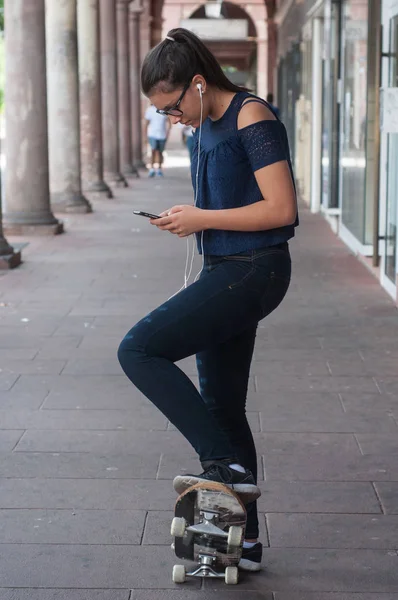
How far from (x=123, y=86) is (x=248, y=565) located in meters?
23.8

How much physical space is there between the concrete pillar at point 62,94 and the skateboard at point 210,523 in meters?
13.2

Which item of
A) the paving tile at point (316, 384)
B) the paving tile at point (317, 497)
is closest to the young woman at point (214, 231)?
the paving tile at point (317, 497)

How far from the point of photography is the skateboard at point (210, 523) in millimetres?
3449

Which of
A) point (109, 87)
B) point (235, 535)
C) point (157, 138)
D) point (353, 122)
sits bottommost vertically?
point (235, 535)

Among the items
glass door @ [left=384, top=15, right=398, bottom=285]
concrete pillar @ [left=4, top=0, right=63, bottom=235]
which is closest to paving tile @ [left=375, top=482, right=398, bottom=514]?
glass door @ [left=384, top=15, right=398, bottom=285]

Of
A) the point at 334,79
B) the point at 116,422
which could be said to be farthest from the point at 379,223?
the point at 116,422

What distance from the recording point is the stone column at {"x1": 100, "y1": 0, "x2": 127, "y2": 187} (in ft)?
75.8

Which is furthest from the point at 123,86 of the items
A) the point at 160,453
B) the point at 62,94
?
the point at 160,453

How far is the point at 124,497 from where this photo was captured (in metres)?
4.49

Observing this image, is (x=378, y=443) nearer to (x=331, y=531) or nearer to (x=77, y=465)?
(x=331, y=531)

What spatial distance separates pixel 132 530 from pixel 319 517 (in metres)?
0.64

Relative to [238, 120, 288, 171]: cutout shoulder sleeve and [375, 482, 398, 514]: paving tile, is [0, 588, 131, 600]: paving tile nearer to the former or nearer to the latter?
[375, 482, 398, 514]: paving tile

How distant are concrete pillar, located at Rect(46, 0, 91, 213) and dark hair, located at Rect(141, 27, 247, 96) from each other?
42.5 feet

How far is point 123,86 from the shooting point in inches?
1059
